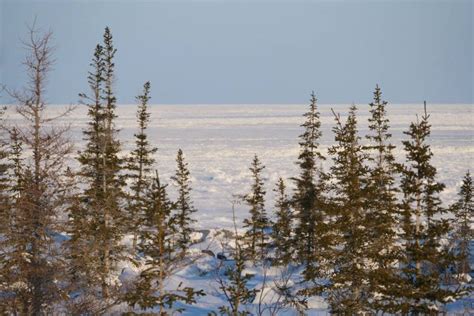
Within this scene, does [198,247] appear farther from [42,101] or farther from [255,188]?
[42,101]

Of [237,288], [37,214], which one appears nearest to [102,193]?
[37,214]

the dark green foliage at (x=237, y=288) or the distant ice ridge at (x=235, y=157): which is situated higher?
the dark green foliage at (x=237, y=288)

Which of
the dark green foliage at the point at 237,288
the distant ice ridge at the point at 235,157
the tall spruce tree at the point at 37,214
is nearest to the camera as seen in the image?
the dark green foliage at the point at 237,288

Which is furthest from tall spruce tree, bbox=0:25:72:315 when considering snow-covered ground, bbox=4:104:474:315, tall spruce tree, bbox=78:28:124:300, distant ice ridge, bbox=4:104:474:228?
distant ice ridge, bbox=4:104:474:228

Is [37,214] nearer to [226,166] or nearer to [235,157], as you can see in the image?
[226,166]

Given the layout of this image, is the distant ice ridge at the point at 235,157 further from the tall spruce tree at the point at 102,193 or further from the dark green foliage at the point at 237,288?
the dark green foliage at the point at 237,288

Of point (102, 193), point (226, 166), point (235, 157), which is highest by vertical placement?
point (102, 193)

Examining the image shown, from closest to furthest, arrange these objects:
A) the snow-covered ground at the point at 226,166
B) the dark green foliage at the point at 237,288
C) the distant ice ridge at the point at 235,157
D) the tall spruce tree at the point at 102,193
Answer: the dark green foliage at the point at 237,288
the tall spruce tree at the point at 102,193
the snow-covered ground at the point at 226,166
the distant ice ridge at the point at 235,157

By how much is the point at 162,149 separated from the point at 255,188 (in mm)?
83797

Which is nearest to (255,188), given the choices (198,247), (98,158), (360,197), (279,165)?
(198,247)

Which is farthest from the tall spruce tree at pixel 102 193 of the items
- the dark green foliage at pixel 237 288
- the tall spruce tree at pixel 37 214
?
the dark green foliage at pixel 237 288

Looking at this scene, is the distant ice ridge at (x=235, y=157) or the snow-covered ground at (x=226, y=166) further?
the distant ice ridge at (x=235, y=157)

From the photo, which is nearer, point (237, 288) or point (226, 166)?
point (237, 288)

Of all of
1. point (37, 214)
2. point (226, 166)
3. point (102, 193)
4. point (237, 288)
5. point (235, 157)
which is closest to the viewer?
point (237, 288)
